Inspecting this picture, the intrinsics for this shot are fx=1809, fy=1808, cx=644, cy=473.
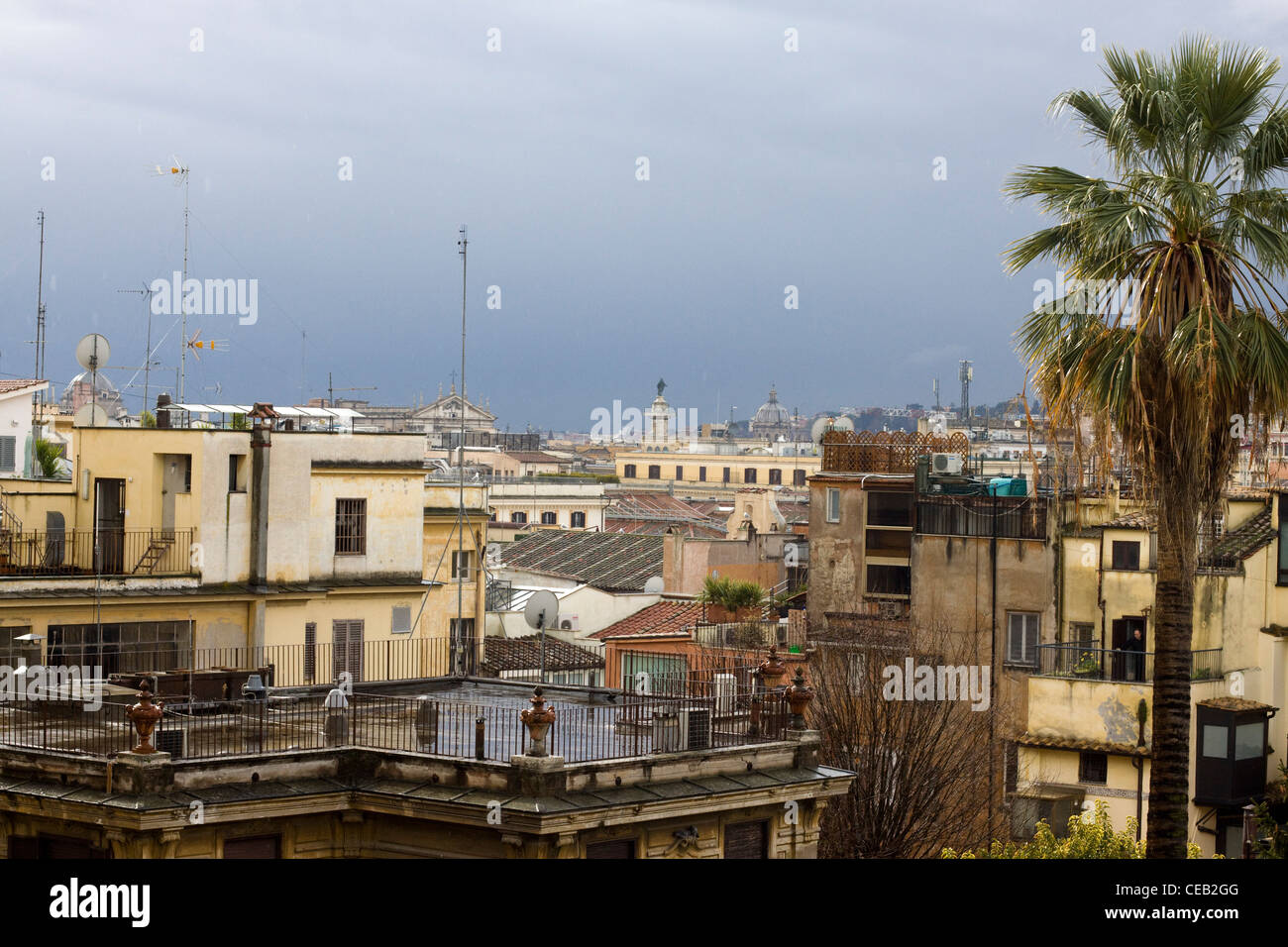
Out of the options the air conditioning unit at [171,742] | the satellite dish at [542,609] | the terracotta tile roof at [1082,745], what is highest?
the satellite dish at [542,609]

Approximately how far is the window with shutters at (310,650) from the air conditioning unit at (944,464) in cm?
1976

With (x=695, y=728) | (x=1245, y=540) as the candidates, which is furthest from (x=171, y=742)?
(x=1245, y=540)

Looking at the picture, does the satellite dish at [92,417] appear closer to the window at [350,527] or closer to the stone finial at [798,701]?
the window at [350,527]

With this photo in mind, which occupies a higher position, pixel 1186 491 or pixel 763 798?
pixel 1186 491

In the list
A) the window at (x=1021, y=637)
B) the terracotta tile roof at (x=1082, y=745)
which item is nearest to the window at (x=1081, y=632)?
the window at (x=1021, y=637)

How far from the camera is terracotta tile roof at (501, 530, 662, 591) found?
2621 inches

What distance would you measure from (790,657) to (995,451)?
8358cm

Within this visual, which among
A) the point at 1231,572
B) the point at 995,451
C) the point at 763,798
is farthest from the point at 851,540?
the point at 995,451

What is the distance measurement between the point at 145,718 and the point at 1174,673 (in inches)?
448

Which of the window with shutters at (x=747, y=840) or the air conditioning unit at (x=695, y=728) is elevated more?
the air conditioning unit at (x=695, y=728)

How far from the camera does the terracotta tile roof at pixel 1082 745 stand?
3647 cm

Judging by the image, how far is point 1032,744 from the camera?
125 ft

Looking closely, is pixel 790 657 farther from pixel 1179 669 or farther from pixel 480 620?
pixel 1179 669

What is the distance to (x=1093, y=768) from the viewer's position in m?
37.5
